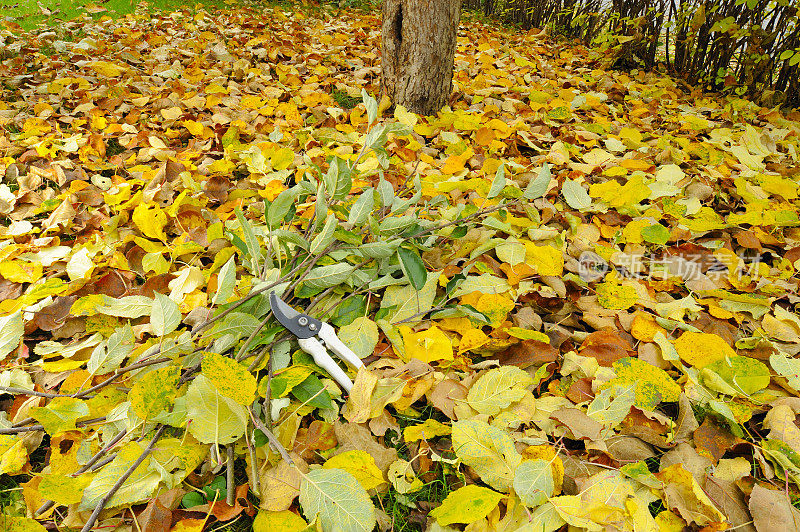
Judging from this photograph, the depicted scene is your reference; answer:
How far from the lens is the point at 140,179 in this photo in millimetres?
1923

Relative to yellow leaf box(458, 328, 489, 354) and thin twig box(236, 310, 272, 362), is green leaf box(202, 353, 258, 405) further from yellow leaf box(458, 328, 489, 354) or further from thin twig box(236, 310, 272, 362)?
yellow leaf box(458, 328, 489, 354)

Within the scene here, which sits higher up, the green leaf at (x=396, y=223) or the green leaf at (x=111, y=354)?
the green leaf at (x=396, y=223)

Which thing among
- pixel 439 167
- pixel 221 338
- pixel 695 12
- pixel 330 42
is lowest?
pixel 221 338

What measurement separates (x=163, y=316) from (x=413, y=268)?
2.06ft

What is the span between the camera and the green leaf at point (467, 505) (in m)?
0.90

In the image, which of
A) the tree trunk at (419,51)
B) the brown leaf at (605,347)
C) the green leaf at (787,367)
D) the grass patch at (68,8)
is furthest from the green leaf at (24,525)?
the grass patch at (68,8)

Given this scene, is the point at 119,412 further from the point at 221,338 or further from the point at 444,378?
the point at 444,378

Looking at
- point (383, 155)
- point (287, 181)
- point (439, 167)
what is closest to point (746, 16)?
point (439, 167)

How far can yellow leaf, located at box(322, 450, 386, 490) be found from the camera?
964 millimetres

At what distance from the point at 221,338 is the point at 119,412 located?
257mm

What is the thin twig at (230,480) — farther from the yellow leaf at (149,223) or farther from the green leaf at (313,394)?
the yellow leaf at (149,223)

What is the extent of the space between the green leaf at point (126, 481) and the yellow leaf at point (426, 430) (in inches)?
20.1

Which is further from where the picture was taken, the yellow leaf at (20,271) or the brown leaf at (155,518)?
the yellow leaf at (20,271)

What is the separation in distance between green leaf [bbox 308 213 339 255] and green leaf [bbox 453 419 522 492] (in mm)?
598
